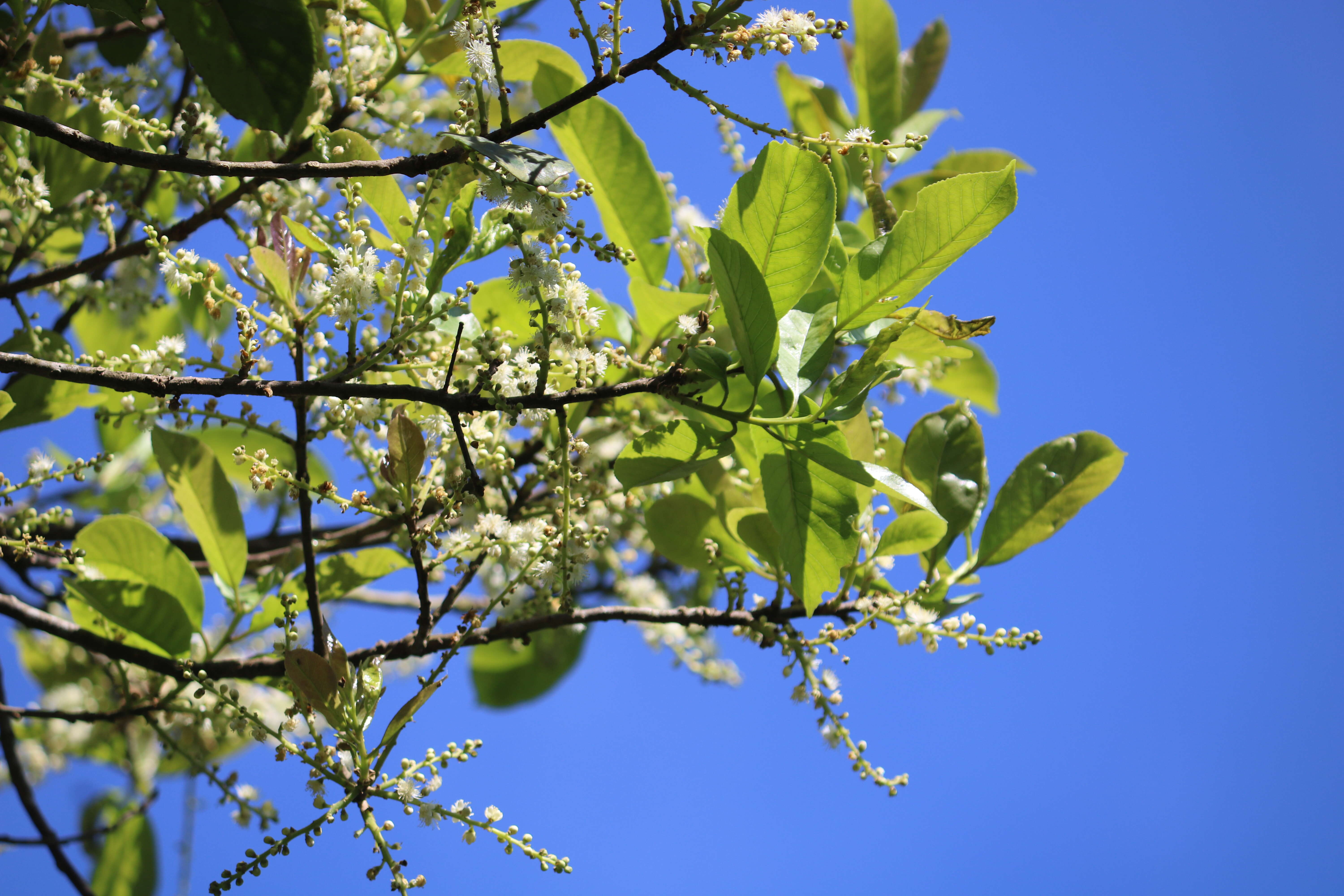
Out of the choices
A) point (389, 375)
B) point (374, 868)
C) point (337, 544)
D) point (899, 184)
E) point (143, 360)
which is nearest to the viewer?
point (374, 868)

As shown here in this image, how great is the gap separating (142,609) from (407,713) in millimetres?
654

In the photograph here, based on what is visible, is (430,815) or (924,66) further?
(924,66)

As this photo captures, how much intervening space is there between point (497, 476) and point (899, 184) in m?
1.22

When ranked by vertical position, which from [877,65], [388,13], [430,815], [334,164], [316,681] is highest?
[877,65]

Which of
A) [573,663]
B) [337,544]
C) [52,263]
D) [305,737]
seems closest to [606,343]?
[337,544]

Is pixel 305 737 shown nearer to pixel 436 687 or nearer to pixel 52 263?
pixel 52 263

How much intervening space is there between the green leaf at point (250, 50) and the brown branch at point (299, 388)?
356mm

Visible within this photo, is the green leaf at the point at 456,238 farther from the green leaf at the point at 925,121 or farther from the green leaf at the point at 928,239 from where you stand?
the green leaf at the point at 925,121

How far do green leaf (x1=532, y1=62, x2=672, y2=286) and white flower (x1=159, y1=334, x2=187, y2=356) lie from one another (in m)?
0.65

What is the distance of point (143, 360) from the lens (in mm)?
1193

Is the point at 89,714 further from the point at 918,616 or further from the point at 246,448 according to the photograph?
the point at 918,616

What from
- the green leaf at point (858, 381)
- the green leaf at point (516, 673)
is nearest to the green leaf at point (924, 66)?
the green leaf at point (858, 381)

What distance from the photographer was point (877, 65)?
214 cm

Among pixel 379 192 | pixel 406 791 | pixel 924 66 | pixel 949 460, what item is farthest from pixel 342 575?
pixel 924 66
